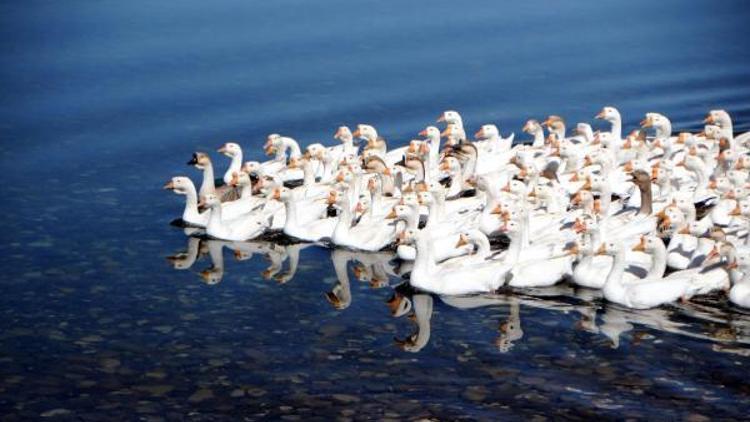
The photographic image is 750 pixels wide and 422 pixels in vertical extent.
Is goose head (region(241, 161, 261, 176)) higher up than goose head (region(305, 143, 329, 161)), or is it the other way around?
goose head (region(305, 143, 329, 161))

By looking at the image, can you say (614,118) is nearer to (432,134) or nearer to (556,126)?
(556,126)

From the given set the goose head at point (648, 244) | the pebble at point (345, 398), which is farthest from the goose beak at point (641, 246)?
the pebble at point (345, 398)

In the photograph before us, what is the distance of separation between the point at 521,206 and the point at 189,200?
6.11m

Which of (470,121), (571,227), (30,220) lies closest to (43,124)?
(30,220)

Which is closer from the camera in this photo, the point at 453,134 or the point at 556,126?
the point at 453,134

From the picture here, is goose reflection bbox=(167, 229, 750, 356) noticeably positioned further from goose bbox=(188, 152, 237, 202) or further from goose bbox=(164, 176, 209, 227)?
goose bbox=(188, 152, 237, 202)

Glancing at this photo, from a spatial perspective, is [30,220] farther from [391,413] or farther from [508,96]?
[508,96]

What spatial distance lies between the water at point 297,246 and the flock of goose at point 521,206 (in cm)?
42

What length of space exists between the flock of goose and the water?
1.38 feet

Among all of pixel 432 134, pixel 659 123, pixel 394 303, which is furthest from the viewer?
pixel 659 123

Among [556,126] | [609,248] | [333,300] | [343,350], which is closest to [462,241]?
[333,300]

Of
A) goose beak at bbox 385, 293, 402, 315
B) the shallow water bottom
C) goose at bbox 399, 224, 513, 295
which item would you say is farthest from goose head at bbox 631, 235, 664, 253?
goose beak at bbox 385, 293, 402, 315

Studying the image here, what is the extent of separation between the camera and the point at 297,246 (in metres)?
21.4

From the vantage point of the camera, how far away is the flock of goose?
61.2 feet
